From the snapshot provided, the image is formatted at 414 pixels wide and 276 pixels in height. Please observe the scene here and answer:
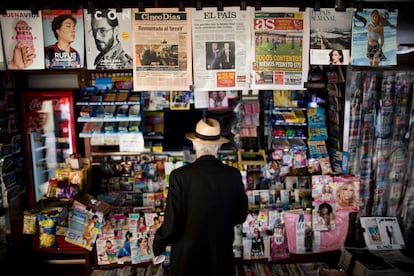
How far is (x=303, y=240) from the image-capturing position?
3627 mm

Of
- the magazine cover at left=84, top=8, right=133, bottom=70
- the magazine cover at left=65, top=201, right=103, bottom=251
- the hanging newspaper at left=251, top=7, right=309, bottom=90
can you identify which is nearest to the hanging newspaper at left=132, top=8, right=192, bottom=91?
the magazine cover at left=84, top=8, right=133, bottom=70

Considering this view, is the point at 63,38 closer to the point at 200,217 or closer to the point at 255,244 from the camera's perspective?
the point at 200,217

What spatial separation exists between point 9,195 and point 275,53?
11.4ft

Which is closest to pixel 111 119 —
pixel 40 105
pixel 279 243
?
pixel 40 105

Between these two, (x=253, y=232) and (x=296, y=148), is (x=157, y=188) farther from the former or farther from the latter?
(x=296, y=148)

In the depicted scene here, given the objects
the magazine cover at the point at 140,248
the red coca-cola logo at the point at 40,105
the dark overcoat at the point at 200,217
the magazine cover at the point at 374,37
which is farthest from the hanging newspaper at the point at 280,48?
the red coca-cola logo at the point at 40,105

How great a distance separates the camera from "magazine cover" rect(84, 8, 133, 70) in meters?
3.05

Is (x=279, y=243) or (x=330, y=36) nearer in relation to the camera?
(x=330, y=36)

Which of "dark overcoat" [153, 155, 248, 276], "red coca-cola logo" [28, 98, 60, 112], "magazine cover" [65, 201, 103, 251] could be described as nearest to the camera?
"dark overcoat" [153, 155, 248, 276]

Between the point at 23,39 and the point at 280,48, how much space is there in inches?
94.3

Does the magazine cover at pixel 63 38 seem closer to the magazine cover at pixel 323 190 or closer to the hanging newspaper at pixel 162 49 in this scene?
the hanging newspaper at pixel 162 49

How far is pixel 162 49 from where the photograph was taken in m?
3.11

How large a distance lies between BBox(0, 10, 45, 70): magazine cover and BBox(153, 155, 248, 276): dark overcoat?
1786 millimetres

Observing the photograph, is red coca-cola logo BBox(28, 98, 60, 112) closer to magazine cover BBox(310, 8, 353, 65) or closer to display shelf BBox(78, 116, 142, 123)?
display shelf BBox(78, 116, 142, 123)
